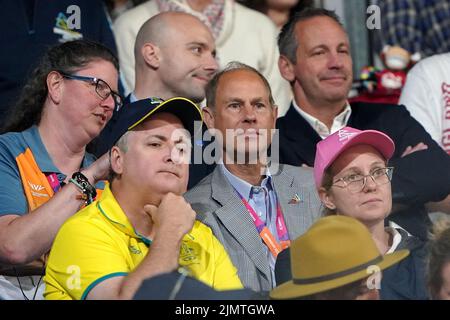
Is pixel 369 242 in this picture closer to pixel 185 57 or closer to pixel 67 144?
pixel 67 144

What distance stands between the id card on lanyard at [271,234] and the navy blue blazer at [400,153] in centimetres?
46

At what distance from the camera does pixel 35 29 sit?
5.54 meters

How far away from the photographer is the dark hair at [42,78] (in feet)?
14.9

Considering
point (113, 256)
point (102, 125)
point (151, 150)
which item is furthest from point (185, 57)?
point (113, 256)

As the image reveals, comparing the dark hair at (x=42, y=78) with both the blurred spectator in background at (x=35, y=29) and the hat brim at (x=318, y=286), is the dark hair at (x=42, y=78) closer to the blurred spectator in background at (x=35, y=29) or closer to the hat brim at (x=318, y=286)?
the blurred spectator in background at (x=35, y=29)

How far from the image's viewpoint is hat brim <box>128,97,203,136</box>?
12.8ft

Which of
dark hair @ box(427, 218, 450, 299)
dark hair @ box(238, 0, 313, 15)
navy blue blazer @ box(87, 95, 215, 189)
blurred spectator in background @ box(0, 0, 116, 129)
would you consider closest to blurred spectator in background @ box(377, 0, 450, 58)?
dark hair @ box(238, 0, 313, 15)

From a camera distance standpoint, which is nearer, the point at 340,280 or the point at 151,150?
the point at 340,280

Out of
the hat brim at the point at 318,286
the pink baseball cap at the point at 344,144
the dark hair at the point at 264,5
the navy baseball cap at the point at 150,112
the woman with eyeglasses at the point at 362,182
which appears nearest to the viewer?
the hat brim at the point at 318,286

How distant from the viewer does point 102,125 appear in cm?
455

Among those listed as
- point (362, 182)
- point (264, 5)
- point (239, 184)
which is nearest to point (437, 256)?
point (362, 182)

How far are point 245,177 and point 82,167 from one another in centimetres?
68

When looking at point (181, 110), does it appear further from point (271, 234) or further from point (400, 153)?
point (400, 153)

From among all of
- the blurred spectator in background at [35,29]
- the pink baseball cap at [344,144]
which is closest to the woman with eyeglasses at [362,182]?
the pink baseball cap at [344,144]
